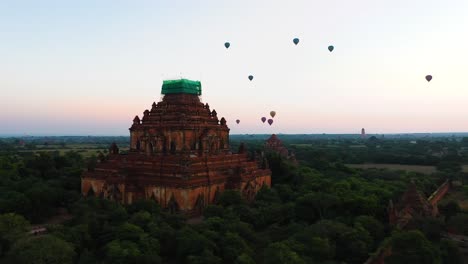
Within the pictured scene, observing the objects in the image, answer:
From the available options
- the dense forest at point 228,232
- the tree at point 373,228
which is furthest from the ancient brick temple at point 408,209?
the tree at point 373,228

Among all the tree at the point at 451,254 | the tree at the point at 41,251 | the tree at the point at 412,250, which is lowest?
the tree at the point at 451,254

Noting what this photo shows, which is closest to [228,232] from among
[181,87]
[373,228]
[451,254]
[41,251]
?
[41,251]

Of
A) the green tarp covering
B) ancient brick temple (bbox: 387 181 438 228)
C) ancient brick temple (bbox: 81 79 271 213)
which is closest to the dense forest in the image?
ancient brick temple (bbox: 387 181 438 228)

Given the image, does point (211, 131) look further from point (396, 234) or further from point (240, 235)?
point (396, 234)

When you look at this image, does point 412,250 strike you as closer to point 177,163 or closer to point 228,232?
point 228,232

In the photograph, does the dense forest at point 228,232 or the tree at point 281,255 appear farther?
the dense forest at point 228,232

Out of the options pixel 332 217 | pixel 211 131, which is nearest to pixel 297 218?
pixel 332 217

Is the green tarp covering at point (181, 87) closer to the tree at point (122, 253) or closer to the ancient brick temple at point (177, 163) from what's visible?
the ancient brick temple at point (177, 163)
